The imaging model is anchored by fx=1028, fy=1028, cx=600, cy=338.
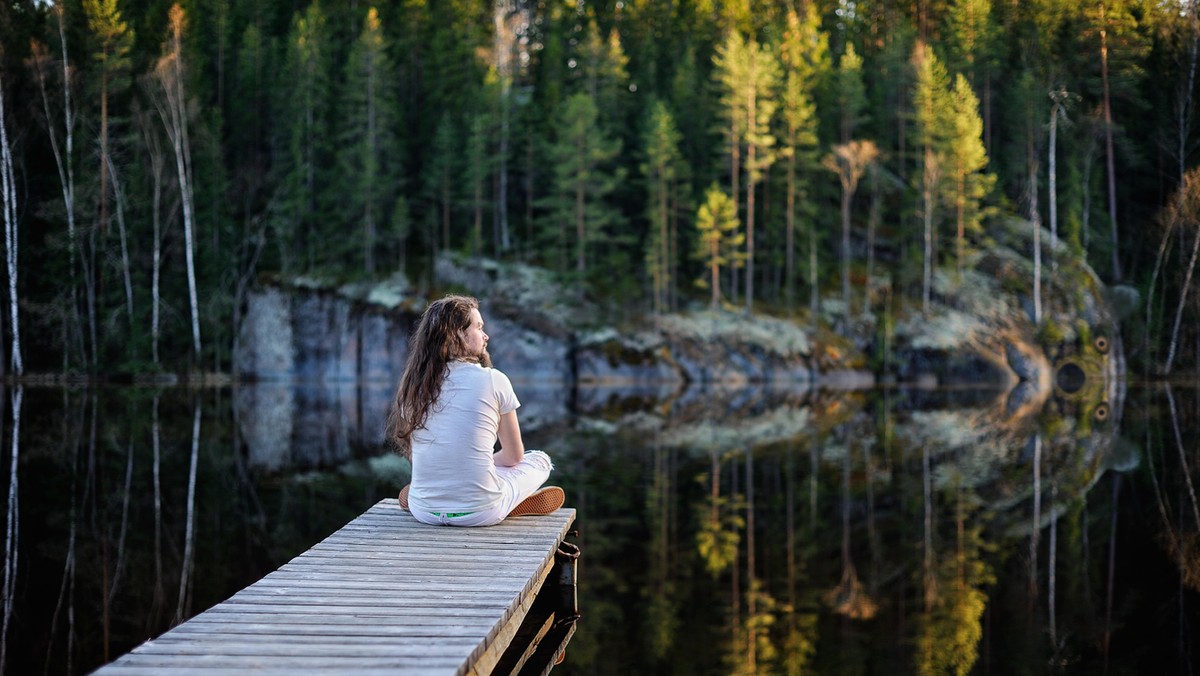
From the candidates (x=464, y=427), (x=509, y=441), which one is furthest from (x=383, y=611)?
(x=509, y=441)

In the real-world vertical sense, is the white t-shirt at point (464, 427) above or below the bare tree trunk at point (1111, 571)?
above

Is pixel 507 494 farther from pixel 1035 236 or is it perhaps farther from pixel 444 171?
pixel 1035 236

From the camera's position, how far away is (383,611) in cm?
491

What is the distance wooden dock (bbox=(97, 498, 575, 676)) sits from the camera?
4.16 m

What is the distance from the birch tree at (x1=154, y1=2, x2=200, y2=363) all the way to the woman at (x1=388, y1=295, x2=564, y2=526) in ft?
114

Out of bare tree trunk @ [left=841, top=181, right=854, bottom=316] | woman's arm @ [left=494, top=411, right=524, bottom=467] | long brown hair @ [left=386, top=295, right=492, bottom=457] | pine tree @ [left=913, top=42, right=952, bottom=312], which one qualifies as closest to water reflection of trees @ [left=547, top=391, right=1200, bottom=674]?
woman's arm @ [left=494, top=411, right=524, bottom=467]

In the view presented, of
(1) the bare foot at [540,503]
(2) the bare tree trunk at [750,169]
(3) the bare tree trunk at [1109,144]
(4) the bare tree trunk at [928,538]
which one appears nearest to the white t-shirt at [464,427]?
(1) the bare foot at [540,503]

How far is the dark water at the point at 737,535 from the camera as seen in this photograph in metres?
6.60

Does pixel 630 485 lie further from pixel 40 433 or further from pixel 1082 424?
pixel 1082 424

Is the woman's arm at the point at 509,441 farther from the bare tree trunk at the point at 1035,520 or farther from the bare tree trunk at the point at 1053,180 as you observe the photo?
the bare tree trunk at the point at 1053,180

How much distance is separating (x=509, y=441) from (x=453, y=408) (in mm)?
540

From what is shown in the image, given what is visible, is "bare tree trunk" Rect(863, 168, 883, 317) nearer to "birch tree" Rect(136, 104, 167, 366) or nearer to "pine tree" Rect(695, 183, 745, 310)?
"pine tree" Rect(695, 183, 745, 310)

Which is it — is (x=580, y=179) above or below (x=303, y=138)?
below

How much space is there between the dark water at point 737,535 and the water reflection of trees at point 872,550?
34mm
